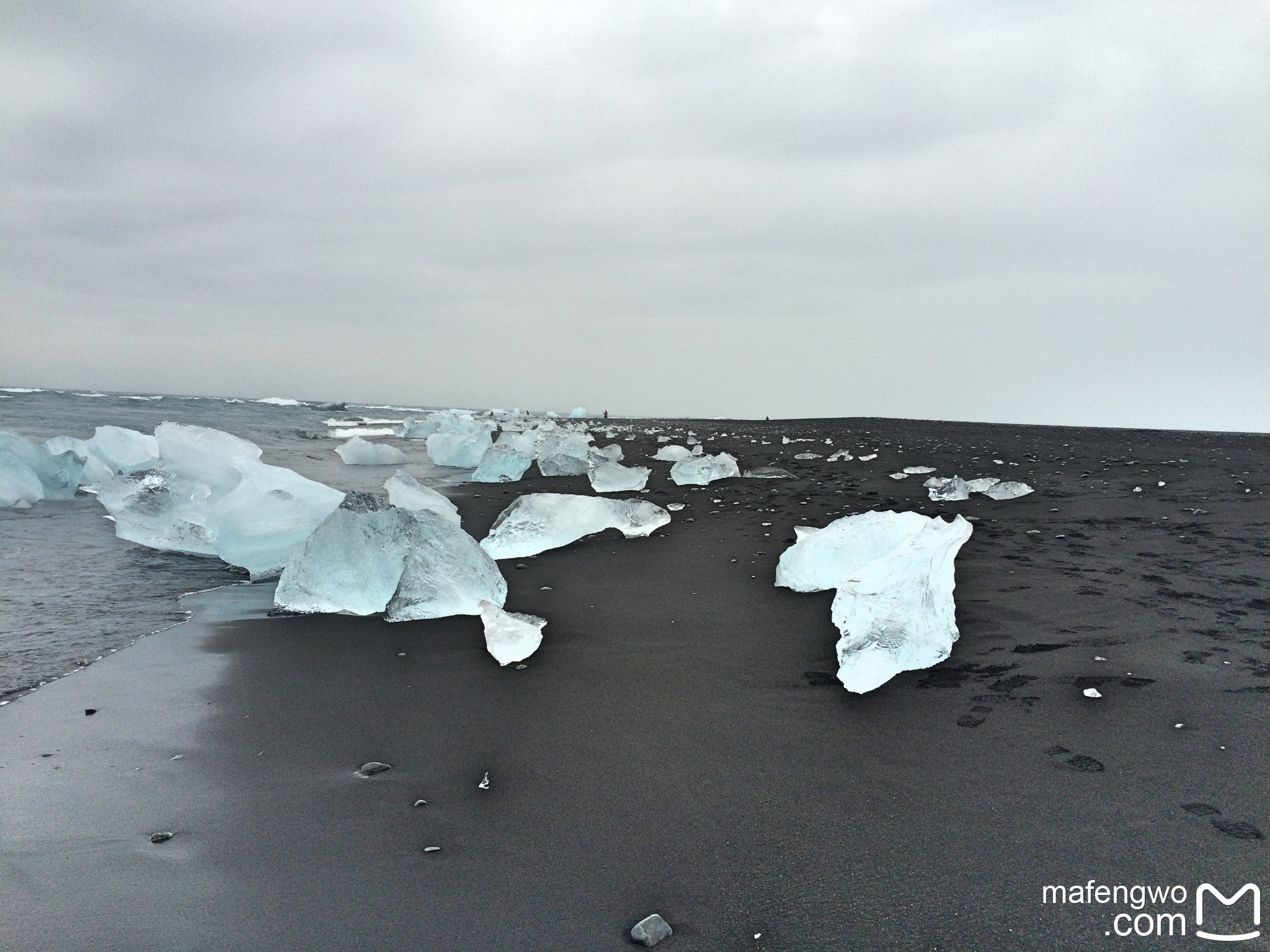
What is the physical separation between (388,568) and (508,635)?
135cm

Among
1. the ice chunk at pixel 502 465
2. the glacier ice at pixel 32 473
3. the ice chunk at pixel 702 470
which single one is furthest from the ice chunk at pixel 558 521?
the glacier ice at pixel 32 473

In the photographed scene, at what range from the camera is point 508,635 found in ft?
10.3

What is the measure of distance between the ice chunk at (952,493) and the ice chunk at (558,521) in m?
2.97

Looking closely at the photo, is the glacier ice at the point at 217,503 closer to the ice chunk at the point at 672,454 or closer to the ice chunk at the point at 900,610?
the ice chunk at the point at 900,610

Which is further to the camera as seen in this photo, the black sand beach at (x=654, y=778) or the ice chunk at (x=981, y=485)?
the ice chunk at (x=981, y=485)

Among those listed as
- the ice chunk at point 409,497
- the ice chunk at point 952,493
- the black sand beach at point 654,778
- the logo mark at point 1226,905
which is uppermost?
the ice chunk at point 952,493

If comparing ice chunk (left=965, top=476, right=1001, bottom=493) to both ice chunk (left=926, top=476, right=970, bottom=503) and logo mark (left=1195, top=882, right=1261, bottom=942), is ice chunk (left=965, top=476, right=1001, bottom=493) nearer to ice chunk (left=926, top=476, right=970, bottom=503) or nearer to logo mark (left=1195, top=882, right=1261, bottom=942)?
ice chunk (left=926, top=476, right=970, bottom=503)

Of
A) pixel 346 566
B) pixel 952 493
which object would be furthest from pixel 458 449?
pixel 346 566

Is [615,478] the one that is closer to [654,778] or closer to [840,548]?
[840,548]

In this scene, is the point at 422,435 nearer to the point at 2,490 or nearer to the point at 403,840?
the point at 2,490

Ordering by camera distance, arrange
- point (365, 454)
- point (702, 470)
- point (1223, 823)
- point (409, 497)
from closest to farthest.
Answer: point (1223, 823) < point (409, 497) < point (702, 470) < point (365, 454)

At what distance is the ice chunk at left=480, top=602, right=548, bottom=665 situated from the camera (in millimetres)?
3107

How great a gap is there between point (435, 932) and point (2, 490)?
29.5ft

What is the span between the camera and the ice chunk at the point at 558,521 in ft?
17.7
